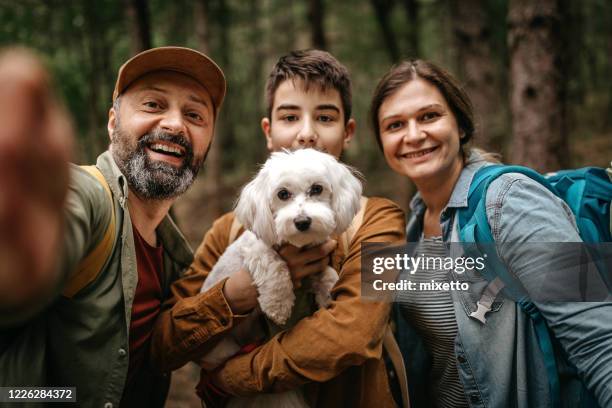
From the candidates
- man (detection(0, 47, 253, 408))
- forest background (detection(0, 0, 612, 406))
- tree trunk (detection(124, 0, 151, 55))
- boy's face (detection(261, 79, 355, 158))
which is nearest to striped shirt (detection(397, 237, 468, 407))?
boy's face (detection(261, 79, 355, 158))

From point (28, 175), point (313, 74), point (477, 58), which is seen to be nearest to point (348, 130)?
point (313, 74)

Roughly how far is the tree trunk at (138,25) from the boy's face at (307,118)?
7.90 feet

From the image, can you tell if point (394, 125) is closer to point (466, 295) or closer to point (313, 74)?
point (313, 74)

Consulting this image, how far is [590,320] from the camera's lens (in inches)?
72.7

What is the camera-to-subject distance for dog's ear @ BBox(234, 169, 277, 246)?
235 centimetres

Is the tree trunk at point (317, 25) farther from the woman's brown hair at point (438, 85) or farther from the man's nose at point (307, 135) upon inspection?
the man's nose at point (307, 135)

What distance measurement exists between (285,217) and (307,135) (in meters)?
0.65

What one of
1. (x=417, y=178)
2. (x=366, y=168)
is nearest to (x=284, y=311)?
(x=417, y=178)

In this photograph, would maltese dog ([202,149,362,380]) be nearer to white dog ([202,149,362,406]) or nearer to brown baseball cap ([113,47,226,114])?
white dog ([202,149,362,406])

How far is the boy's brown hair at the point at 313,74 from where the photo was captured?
105 inches

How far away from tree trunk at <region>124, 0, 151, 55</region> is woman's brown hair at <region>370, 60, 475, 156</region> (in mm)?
2923

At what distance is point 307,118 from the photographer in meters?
2.65

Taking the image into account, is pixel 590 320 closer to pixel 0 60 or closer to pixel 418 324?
pixel 418 324

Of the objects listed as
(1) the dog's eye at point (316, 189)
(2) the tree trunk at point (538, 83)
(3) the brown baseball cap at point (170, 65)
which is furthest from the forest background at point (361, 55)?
(1) the dog's eye at point (316, 189)
